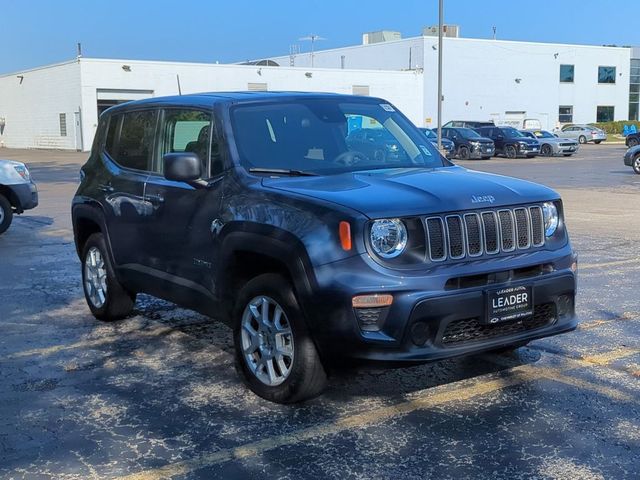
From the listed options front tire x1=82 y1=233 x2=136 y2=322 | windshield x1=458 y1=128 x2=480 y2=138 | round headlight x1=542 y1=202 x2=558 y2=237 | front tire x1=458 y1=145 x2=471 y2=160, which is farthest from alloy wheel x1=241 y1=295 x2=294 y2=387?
windshield x1=458 y1=128 x2=480 y2=138

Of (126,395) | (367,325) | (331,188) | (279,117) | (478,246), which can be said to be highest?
(279,117)

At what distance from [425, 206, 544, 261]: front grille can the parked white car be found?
1030 cm

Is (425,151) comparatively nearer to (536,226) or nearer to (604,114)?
(536,226)

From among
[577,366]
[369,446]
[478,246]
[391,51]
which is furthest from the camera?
[391,51]

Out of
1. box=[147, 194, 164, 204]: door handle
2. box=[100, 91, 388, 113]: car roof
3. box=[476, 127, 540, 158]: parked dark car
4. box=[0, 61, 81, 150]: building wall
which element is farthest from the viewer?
box=[0, 61, 81, 150]: building wall

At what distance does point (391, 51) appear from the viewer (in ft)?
208

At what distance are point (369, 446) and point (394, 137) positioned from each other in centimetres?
261

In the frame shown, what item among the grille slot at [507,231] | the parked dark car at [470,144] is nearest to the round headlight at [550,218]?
the grille slot at [507,231]

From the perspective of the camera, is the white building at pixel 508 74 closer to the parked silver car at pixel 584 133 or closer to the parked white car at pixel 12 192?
the parked silver car at pixel 584 133

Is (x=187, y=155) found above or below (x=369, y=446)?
above

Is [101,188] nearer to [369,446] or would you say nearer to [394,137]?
[394,137]

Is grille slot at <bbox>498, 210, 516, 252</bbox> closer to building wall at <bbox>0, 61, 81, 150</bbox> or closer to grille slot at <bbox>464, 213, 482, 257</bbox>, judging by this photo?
grille slot at <bbox>464, 213, 482, 257</bbox>

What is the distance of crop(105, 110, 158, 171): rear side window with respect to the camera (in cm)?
617

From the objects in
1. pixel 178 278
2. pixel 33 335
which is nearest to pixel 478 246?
pixel 178 278
